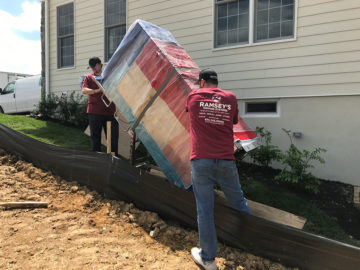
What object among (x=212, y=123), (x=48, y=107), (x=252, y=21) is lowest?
(x=212, y=123)

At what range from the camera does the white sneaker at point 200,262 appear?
103 inches

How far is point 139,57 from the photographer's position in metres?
3.67

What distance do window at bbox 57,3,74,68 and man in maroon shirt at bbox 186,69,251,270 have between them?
25.8ft

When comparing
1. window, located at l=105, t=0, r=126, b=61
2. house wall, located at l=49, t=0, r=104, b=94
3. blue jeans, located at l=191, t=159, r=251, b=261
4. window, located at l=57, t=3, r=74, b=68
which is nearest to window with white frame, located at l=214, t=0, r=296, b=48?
window, located at l=105, t=0, r=126, b=61

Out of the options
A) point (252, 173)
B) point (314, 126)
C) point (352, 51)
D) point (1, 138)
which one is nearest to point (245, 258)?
point (252, 173)

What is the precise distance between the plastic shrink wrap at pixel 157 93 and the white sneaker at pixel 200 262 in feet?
2.61

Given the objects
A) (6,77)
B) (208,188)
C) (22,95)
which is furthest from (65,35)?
(6,77)

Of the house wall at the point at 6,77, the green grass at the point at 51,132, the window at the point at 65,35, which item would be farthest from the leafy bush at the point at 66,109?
the house wall at the point at 6,77

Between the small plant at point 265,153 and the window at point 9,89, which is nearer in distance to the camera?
the small plant at point 265,153

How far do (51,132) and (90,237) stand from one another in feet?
16.1

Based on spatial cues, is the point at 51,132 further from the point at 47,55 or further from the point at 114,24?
the point at 47,55

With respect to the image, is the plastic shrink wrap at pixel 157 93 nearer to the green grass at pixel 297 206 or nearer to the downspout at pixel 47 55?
the green grass at pixel 297 206

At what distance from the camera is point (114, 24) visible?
8070mm

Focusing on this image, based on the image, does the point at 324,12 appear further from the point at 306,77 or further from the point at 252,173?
the point at 252,173
